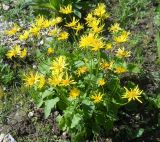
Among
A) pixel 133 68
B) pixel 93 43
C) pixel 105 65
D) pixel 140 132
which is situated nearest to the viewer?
pixel 93 43

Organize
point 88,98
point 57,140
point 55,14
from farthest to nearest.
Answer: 1. point 55,14
2. point 57,140
3. point 88,98

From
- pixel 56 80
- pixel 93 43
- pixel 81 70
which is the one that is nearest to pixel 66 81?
pixel 56 80

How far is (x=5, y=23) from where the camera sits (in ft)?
17.9

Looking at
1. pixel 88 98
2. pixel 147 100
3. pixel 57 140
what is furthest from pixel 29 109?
pixel 147 100

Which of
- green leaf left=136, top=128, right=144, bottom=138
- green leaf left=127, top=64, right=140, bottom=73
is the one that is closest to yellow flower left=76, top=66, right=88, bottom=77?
green leaf left=127, top=64, right=140, bottom=73

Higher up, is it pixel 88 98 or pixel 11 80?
pixel 88 98

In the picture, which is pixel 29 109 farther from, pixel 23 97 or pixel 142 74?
pixel 142 74

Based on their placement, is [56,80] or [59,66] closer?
[56,80]

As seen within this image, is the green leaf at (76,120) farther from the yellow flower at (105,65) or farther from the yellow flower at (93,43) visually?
the yellow flower at (93,43)

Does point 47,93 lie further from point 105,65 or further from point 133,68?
point 133,68

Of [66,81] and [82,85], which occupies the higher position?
[66,81]

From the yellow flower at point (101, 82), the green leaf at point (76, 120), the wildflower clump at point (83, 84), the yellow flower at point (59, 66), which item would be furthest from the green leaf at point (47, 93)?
the yellow flower at point (101, 82)

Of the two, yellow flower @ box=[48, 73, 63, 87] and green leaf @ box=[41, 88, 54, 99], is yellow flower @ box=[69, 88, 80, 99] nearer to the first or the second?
yellow flower @ box=[48, 73, 63, 87]

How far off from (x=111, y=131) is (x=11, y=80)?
1.25 m
